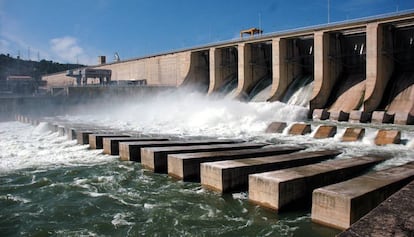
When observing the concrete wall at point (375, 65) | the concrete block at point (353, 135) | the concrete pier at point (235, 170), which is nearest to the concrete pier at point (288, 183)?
the concrete pier at point (235, 170)

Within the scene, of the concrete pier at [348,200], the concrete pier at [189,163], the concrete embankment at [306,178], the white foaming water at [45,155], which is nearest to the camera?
the concrete embankment at [306,178]

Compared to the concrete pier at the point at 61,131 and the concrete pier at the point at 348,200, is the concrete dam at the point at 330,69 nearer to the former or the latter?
the concrete pier at the point at 348,200

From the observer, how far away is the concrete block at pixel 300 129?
17.0m

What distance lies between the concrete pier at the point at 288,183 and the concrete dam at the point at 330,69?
12512mm

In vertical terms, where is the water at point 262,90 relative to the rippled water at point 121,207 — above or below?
above

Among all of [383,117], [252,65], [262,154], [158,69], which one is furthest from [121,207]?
[158,69]

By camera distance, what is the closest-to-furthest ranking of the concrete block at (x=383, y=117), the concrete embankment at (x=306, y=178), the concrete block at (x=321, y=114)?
the concrete embankment at (x=306, y=178) < the concrete block at (x=383, y=117) < the concrete block at (x=321, y=114)

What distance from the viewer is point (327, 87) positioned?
24.5 m

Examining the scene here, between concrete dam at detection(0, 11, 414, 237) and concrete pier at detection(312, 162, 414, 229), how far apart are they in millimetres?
20

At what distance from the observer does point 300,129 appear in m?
17.2

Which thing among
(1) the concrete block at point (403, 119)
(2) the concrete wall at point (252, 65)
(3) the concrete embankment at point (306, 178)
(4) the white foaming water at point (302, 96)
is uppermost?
(2) the concrete wall at point (252, 65)

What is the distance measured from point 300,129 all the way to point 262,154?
6.36 meters


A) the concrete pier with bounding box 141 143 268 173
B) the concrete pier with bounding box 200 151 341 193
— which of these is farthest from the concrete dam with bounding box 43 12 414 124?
the concrete pier with bounding box 200 151 341 193

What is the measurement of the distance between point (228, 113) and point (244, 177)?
13.7 m
